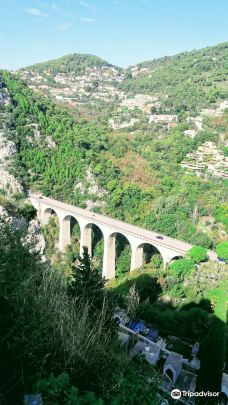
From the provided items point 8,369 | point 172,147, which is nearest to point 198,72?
point 172,147

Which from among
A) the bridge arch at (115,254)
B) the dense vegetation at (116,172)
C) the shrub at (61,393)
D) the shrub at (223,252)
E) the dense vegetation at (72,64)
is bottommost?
the bridge arch at (115,254)

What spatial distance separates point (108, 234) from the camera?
29.9 meters

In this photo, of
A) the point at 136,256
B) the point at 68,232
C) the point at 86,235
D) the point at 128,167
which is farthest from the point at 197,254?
the point at 128,167

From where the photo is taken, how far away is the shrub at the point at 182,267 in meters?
23.6

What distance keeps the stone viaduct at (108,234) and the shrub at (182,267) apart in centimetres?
79

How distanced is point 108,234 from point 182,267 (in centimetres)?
807

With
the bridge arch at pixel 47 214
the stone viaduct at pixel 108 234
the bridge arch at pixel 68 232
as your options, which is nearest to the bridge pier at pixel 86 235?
the stone viaduct at pixel 108 234

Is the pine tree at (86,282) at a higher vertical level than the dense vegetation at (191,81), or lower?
lower

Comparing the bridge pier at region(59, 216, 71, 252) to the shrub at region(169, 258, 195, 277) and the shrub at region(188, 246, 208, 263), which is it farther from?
the shrub at region(188, 246, 208, 263)

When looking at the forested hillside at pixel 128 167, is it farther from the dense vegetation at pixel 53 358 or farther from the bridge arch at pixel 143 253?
the dense vegetation at pixel 53 358

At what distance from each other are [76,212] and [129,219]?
639 centimetres

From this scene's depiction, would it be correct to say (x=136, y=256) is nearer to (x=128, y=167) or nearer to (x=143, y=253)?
(x=143, y=253)

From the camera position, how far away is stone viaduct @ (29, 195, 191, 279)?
26031mm

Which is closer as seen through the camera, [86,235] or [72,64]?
[86,235]
